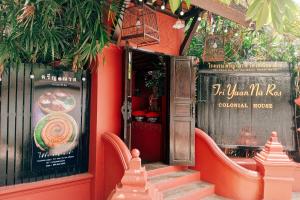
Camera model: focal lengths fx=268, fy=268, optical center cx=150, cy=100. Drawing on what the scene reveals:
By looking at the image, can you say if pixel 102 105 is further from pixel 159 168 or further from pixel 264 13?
pixel 264 13

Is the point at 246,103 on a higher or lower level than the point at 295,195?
higher

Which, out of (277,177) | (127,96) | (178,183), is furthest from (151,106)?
(277,177)

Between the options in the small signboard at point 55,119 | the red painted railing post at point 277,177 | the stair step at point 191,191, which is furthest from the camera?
the red painted railing post at point 277,177

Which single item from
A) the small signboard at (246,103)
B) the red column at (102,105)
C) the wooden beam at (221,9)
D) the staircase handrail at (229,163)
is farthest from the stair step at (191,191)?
the wooden beam at (221,9)

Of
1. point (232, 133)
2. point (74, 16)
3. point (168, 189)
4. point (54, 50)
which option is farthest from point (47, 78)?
point (232, 133)

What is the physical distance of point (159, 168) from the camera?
5477 mm

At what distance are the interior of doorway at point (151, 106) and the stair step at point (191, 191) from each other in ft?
2.62

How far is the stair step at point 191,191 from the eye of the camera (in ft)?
15.7

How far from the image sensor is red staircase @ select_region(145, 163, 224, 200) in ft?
16.1

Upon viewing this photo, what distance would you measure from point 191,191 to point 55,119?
110 inches

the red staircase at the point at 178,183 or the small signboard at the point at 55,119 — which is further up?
the small signboard at the point at 55,119

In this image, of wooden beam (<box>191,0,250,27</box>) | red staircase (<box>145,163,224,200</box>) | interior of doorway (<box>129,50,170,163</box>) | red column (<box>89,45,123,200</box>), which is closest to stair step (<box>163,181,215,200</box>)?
red staircase (<box>145,163,224,200</box>)

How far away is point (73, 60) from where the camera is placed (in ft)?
14.7

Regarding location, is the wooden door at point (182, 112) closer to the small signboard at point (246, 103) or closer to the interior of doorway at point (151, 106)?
the interior of doorway at point (151, 106)
